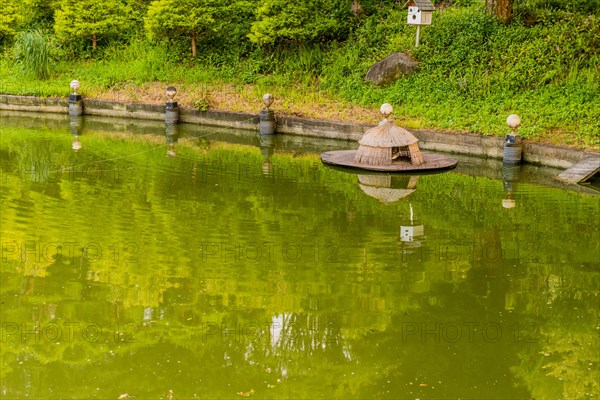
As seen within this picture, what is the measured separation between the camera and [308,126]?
785 inches

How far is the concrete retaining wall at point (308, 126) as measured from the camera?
659 inches

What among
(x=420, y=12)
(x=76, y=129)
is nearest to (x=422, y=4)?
(x=420, y=12)

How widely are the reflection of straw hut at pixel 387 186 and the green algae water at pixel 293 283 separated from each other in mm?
35

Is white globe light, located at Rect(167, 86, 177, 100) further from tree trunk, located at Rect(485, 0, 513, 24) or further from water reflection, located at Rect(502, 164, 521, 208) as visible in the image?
water reflection, located at Rect(502, 164, 521, 208)

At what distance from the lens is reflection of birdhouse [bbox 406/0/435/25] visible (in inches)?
817

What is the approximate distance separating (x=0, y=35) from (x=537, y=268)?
21.1 m

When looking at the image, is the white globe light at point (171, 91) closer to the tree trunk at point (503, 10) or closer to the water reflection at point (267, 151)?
the water reflection at point (267, 151)

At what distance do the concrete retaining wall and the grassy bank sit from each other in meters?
0.32

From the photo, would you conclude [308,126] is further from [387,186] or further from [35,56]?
[35,56]

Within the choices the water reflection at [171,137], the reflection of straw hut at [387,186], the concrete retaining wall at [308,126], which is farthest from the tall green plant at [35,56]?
the reflection of straw hut at [387,186]

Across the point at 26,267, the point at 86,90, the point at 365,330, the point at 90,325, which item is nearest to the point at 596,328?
the point at 365,330

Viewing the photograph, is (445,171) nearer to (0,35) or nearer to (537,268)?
(537,268)

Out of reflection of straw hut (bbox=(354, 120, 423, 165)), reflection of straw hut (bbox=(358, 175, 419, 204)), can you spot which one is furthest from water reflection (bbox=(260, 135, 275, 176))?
reflection of straw hut (bbox=(358, 175, 419, 204))

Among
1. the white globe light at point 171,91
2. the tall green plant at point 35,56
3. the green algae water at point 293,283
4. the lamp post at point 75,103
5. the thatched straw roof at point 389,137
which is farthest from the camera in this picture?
the tall green plant at point 35,56
